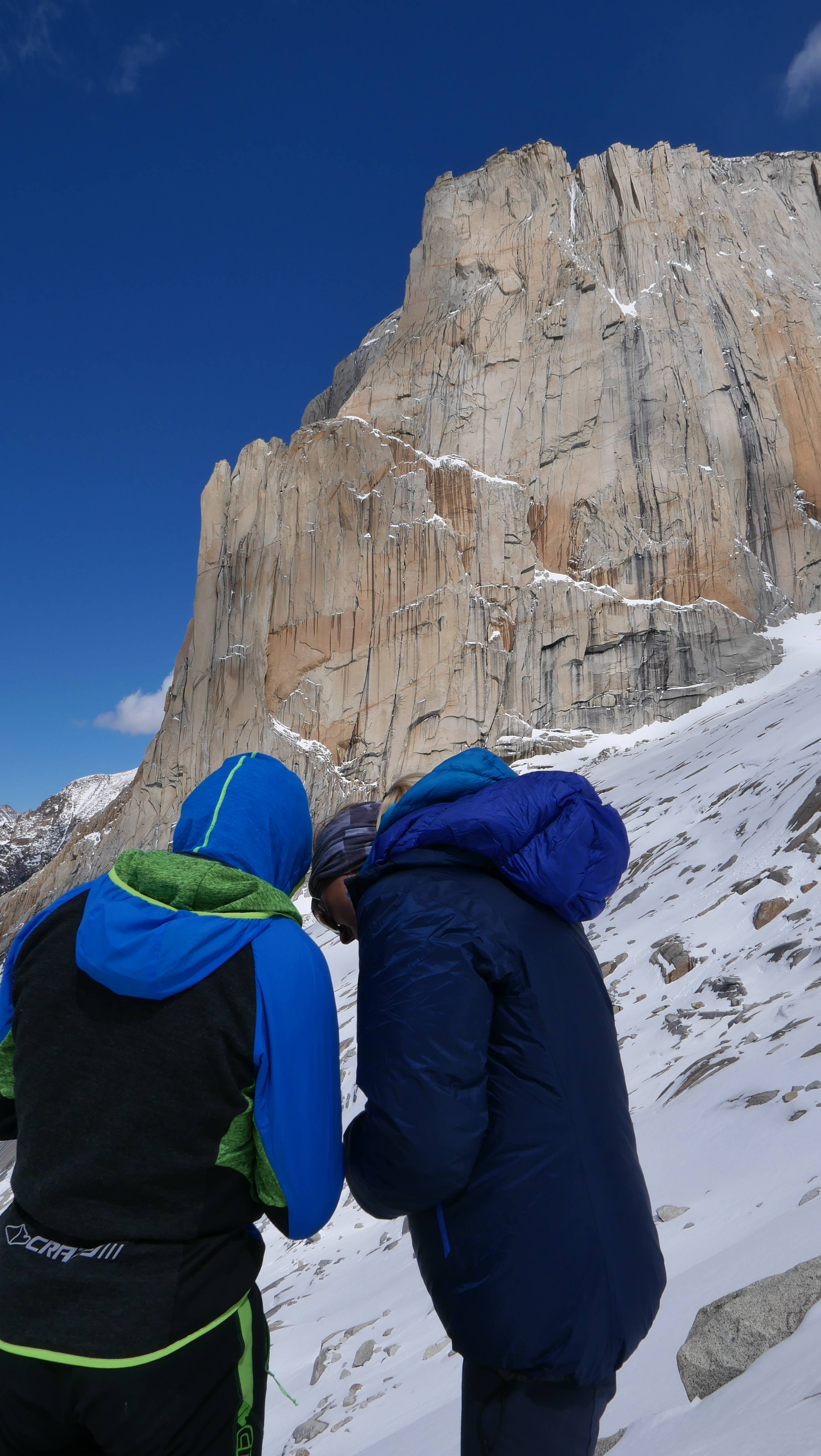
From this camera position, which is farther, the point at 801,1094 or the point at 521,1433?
the point at 801,1094

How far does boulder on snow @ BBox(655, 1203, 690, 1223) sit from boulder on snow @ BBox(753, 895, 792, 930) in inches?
140

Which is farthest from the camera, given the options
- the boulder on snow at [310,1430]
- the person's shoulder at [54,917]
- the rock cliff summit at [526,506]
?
the rock cliff summit at [526,506]

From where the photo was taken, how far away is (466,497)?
3934 centimetres

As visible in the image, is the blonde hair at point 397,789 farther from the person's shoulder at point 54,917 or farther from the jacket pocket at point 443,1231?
the jacket pocket at point 443,1231

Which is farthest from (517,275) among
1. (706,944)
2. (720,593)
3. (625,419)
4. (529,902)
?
(529,902)

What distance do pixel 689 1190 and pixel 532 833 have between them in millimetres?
3054

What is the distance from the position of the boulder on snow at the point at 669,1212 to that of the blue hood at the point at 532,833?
261 centimetres

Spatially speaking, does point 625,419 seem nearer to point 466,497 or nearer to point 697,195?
point 466,497

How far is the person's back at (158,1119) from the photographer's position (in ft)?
4.88

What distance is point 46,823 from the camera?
391 feet

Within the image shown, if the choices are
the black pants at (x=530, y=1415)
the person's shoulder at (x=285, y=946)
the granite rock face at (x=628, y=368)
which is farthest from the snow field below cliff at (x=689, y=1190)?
the granite rock face at (x=628, y=368)

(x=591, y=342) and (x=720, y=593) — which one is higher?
(x=591, y=342)

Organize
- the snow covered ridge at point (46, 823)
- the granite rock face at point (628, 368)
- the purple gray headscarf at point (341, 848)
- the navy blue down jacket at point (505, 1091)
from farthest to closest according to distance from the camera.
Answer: the snow covered ridge at point (46, 823) → the granite rock face at point (628, 368) → the purple gray headscarf at point (341, 848) → the navy blue down jacket at point (505, 1091)

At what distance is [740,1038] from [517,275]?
159ft
